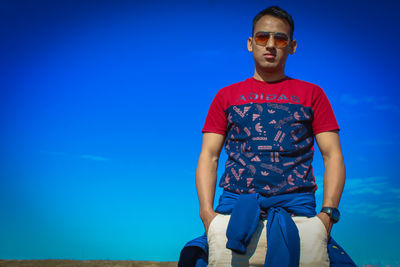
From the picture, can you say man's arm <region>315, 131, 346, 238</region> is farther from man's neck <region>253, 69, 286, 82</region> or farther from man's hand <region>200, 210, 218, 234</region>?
man's hand <region>200, 210, 218, 234</region>

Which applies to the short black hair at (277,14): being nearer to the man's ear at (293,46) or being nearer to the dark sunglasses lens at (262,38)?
the man's ear at (293,46)

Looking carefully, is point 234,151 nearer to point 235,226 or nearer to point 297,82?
point 235,226

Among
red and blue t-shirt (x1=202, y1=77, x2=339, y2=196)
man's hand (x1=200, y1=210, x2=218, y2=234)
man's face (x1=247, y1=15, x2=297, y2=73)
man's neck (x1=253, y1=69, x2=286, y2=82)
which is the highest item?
man's face (x1=247, y1=15, x2=297, y2=73)

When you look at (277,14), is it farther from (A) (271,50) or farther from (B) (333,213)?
(B) (333,213)

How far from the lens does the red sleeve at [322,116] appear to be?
111 inches

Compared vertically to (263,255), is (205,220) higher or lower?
higher

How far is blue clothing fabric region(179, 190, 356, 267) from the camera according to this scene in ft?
7.87

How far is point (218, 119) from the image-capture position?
3.02 m

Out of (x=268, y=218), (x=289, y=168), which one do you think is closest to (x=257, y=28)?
(x=289, y=168)

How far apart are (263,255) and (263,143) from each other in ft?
2.51

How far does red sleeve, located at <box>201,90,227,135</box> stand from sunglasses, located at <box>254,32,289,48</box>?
1.74 ft

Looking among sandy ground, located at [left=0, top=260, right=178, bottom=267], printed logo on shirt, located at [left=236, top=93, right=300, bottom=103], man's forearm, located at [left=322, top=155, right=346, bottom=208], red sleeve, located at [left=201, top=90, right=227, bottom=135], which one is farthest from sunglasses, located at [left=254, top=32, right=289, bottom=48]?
sandy ground, located at [left=0, top=260, right=178, bottom=267]

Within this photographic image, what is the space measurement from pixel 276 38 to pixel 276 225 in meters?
1.44

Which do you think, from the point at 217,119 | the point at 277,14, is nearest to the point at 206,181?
the point at 217,119
